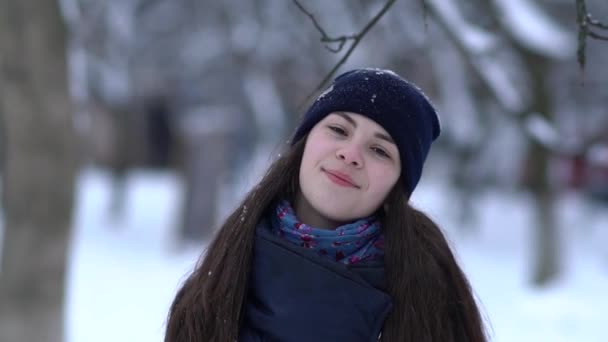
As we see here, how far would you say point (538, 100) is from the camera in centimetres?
959

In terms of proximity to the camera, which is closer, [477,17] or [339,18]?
[477,17]

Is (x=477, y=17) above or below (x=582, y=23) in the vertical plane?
above

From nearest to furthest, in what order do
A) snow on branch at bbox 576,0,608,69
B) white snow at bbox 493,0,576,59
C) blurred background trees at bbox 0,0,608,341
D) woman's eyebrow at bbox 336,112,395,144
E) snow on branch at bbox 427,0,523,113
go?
woman's eyebrow at bbox 336,112,395,144 → snow on branch at bbox 576,0,608,69 → snow on branch at bbox 427,0,523,113 → white snow at bbox 493,0,576,59 → blurred background trees at bbox 0,0,608,341

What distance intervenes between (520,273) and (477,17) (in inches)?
172

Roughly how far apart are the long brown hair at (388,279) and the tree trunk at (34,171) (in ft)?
11.1

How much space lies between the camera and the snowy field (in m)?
7.83

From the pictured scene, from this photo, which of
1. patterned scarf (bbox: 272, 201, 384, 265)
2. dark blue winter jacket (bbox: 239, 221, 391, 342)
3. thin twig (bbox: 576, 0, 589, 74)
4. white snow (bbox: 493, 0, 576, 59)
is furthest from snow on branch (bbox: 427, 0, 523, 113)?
dark blue winter jacket (bbox: 239, 221, 391, 342)

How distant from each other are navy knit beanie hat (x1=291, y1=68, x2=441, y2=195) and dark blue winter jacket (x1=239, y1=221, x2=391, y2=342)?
0.33 meters

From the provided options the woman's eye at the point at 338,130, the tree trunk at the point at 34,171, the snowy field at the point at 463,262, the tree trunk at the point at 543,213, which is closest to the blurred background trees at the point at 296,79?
the tree trunk at the point at 543,213

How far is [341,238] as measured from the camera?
2.05 m

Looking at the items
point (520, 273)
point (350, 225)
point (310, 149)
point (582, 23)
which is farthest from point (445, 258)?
point (520, 273)

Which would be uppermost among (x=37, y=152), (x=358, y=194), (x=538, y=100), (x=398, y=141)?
(x=538, y=100)

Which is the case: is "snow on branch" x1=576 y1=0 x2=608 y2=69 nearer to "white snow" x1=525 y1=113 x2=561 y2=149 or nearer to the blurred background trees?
the blurred background trees

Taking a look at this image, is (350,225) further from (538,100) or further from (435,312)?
(538,100)
